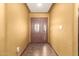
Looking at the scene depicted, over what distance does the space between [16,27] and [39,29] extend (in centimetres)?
47

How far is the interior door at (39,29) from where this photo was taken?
8.64ft

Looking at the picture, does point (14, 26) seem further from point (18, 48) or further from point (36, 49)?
point (36, 49)

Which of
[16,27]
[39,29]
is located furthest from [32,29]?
[16,27]

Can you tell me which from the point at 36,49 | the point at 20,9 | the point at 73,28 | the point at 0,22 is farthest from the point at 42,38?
the point at 0,22

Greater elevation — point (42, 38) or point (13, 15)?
point (13, 15)

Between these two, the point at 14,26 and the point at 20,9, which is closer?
the point at 14,26

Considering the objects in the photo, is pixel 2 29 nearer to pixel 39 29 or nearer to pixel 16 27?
pixel 16 27

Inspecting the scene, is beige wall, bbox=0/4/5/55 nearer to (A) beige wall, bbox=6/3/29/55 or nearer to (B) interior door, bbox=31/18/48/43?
(A) beige wall, bbox=6/3/29/55

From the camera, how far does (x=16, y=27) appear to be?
2521 millimetres

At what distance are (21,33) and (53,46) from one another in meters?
1.05

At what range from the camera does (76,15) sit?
75.6 inches

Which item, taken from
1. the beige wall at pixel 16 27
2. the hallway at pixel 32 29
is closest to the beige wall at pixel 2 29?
the hallway at pixel 32 29

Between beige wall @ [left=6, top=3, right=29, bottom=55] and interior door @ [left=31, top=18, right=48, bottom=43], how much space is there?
0.15 meters

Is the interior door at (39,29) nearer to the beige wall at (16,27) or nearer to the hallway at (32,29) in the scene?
the hallway at (32,29)
